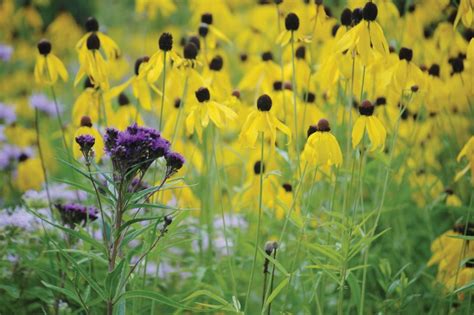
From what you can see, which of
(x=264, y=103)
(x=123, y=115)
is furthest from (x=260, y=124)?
(x=123, y=115)

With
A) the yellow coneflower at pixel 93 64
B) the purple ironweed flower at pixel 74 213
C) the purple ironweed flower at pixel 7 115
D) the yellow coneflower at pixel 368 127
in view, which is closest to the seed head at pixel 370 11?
the yellow coneflower at pixel 368 127

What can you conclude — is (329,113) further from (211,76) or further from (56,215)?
(56,215)

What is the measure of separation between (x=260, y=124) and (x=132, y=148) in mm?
402

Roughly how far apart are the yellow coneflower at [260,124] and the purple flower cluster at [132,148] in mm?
293

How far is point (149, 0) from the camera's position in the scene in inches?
127

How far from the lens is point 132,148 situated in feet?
5.06

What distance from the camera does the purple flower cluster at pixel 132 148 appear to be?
1.53 meters

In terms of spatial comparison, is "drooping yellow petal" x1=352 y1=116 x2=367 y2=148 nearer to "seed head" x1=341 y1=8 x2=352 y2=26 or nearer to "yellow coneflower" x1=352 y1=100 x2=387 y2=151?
"yellow coneflower" x1=352 y1=100 x2=387 y2=151

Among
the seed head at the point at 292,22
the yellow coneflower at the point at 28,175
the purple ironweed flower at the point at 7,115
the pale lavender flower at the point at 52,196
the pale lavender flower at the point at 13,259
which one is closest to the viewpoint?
the seed head at the point at 292,22

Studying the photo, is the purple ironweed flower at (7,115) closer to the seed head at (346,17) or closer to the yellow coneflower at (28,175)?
the yellow coneflower at (28,175)

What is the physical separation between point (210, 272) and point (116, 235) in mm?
841

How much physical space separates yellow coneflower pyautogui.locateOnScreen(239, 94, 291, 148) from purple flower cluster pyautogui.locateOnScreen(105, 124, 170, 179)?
0.29 meters

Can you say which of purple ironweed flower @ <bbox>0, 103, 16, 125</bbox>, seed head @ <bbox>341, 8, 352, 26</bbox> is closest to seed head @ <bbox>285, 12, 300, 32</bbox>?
seed head @ <bbox>341, 8, 352, 26</bbox>

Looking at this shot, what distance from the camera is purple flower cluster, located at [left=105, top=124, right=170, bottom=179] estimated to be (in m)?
1.53
